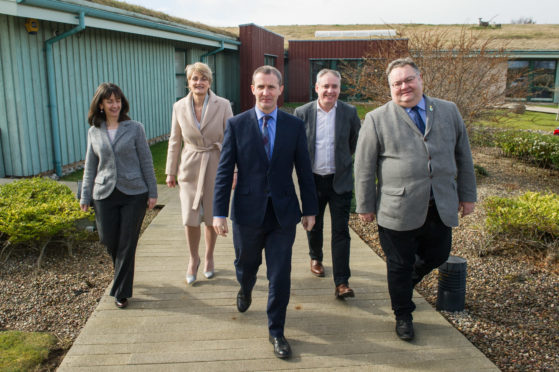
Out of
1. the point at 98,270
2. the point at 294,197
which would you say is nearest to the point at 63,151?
the point at 98,270

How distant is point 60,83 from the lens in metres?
8.59

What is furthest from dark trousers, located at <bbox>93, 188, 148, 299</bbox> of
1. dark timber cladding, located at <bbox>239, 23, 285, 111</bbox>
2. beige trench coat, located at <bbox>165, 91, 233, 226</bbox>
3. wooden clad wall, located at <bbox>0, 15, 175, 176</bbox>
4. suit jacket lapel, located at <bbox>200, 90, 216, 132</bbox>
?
dark timber cladding, located at <bbox>239, 23, 285, 111</bbox>

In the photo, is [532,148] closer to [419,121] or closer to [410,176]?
[419,121]

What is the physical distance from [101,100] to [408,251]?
2.56 metres

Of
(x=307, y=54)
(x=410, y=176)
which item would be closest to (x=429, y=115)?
(x=410, y=176)

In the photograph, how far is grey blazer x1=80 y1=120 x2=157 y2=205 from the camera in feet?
12.4

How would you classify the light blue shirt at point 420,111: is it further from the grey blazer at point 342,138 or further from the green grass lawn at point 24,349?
the green grass lawn at point 24,349

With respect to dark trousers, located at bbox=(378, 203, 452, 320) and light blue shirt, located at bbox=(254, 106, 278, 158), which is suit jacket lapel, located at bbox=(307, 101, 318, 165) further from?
dark trousers, located at bbox=(378, 203, 452, 320)

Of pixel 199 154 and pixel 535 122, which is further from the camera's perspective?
pixel 535 122

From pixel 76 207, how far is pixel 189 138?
5.75 feet

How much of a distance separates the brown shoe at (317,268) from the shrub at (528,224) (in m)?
2.09

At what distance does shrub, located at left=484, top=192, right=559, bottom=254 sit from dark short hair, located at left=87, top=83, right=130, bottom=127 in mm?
4008

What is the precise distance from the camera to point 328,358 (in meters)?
3.16

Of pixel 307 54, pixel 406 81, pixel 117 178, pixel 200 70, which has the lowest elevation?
pixel 117 178
